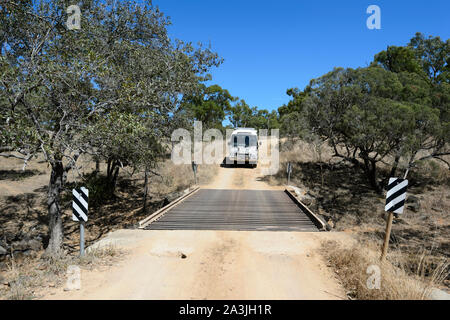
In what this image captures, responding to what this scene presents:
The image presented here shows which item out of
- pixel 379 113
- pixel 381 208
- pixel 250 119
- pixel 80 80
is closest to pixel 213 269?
pixel 80 80

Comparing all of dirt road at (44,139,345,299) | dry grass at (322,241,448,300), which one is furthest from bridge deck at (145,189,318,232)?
dry grass at (322,241,448,300)

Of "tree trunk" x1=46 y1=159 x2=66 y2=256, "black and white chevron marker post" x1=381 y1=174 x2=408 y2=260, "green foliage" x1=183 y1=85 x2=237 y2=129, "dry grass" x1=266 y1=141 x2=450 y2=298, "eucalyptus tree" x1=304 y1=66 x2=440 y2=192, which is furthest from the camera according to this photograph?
"green foliage" x1=183 y1=85 x2=237 y2=129

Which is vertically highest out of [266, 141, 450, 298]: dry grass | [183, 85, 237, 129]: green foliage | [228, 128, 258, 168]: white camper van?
[183, 85, 237, 129]: green foliage

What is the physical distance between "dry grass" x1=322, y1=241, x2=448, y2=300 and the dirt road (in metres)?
0.25

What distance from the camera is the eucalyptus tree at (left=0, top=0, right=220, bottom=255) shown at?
7125mm

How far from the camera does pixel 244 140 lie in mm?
23312

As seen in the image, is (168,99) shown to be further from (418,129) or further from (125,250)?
(418,129)

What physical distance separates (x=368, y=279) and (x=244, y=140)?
62.6 feet

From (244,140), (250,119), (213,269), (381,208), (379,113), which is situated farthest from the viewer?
(250,119)

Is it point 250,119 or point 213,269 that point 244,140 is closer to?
point 213,269

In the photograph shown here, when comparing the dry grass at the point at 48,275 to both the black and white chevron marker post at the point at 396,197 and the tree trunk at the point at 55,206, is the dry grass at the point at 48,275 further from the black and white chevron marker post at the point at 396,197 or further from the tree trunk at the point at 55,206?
the black and white chevron marker post at the point at 396,197

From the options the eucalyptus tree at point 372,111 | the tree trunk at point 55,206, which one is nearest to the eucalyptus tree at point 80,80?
the tree trunk at point 55,206

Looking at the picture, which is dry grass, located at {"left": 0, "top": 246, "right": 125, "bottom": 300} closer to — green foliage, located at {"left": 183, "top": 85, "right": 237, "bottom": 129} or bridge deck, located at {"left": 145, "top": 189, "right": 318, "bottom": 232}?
bridge deck, located at {"left": 145, "top": 189, "right": 318, "bottom": 232}

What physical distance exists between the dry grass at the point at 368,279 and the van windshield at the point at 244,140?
17383mm
